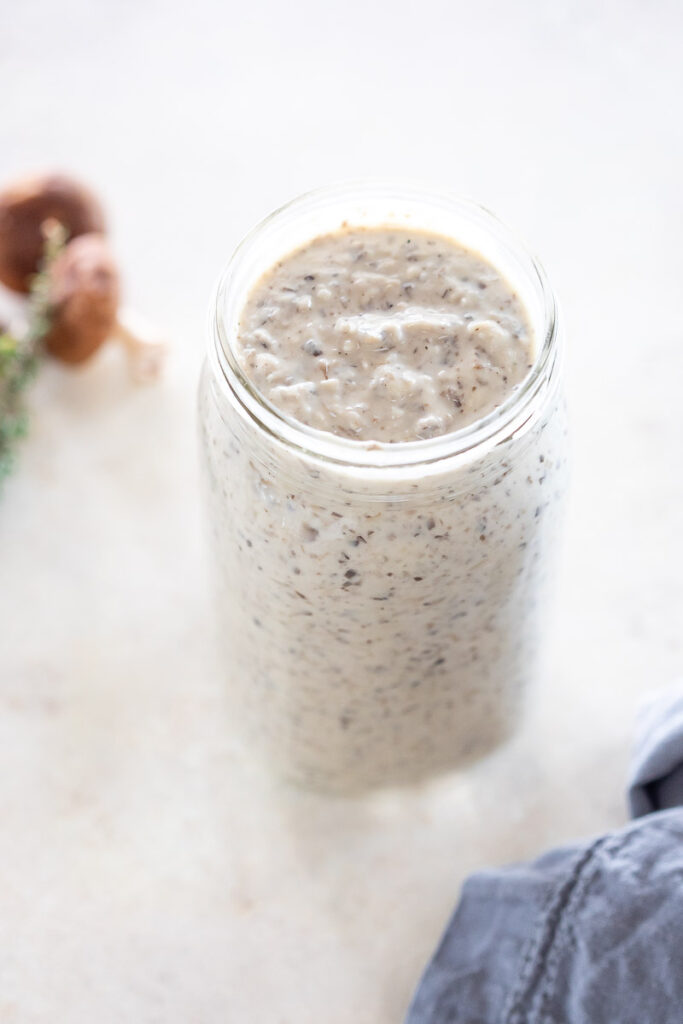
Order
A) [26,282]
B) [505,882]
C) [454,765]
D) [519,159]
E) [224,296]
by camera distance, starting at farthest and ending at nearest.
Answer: [519,159] < [26,282] < [454,765] < [505,882] < [224,296]

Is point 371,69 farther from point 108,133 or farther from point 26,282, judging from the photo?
point 26,282

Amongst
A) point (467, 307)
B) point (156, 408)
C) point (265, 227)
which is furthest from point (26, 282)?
point (467, 307)

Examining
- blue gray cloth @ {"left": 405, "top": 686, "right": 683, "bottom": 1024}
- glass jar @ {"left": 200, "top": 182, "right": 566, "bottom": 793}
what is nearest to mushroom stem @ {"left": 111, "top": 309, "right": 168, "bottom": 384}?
glass jar @ {"left": 200, "top": 182, "right": 566, "bottom": 793}

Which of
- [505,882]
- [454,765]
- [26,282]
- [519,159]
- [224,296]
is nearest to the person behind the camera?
[224,296]

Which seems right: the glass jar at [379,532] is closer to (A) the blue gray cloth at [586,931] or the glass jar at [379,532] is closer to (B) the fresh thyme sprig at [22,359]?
(A) the blue gray cloth at [586,931]

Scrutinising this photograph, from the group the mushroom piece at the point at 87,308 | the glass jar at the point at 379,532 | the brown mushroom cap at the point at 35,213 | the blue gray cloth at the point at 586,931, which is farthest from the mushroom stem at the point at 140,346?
the blue gray cloth at the point at 586,931

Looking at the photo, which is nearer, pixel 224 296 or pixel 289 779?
pixel 224 296
